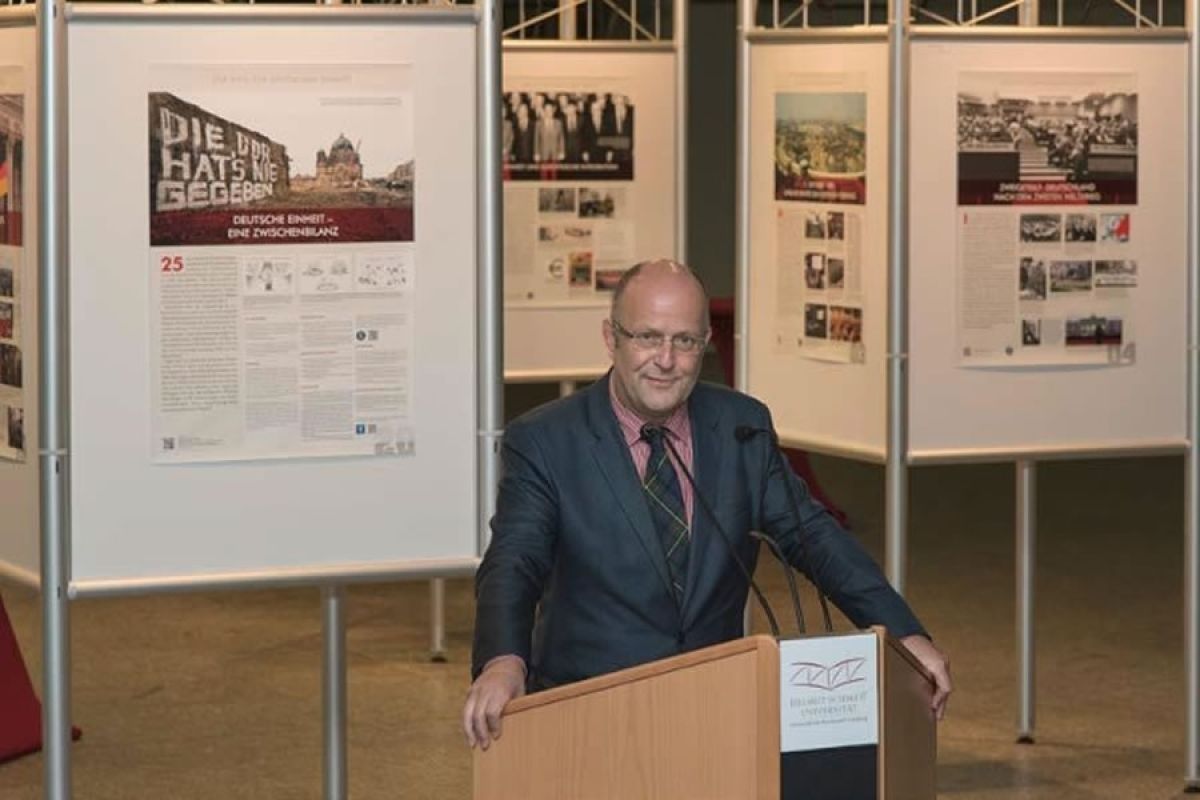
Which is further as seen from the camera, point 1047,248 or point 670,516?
point 1047,248

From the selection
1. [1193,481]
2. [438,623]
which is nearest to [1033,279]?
[1193,481]

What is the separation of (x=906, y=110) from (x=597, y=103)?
105 inches

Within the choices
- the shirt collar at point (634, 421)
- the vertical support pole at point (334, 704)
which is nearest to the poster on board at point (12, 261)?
the vertical support pole at point (334, 704)

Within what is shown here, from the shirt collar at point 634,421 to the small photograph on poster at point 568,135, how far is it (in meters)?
4.92

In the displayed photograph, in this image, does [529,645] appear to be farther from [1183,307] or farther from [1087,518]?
[1087,518]

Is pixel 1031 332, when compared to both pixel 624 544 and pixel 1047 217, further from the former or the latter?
pixel 624 544

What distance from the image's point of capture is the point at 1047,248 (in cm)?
696

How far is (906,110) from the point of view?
260 inches

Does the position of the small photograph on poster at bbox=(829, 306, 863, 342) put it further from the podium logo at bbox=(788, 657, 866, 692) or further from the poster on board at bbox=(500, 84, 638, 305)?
the podium logo at bbox=(788, 657, 866, 692)

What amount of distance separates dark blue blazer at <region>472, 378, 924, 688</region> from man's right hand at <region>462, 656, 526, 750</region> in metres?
0.39

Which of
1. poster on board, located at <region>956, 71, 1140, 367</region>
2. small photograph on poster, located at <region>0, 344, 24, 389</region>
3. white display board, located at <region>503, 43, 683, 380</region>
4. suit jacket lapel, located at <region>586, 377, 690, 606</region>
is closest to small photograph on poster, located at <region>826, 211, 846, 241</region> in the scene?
poster on board, located at <region>956, 71, 1140, 367</region>

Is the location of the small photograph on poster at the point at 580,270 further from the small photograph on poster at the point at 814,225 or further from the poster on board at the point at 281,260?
the poster on board at the point at 281,260

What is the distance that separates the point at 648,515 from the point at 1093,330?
3221 mm

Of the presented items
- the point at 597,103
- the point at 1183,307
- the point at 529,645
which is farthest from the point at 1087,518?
the point at 529,645
